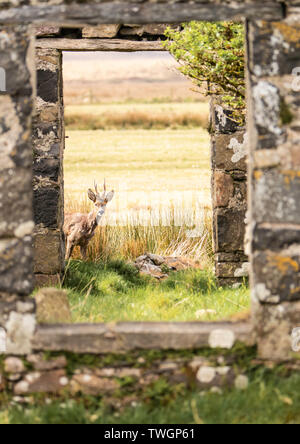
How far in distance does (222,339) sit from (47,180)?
3.88 m

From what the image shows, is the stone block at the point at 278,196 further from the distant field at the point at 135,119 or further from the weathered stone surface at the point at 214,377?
the distant field at the point at 135,119

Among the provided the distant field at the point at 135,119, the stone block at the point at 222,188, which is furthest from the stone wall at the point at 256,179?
the distant field at the point at 135,119

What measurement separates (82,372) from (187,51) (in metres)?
3.84

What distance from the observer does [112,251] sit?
368 inches

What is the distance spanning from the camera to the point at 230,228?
766 centimetres

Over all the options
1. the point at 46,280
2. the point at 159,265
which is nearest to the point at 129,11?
the point at 46,280

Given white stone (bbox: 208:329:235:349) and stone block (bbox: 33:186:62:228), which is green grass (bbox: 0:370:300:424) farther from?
stone block (bbox: 33:186:62:228)

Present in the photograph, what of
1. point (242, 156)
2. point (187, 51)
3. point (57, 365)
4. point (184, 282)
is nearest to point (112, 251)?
point (184, 282)

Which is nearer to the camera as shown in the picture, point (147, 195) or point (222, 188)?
point (222, 188)

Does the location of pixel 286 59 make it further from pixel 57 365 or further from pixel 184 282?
pixel 184 282

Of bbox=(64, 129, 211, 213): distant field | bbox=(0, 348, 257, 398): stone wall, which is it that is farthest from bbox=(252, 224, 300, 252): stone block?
bbox=(64, 129, 211, 213): distant field

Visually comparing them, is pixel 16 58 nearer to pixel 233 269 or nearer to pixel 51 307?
pixel 51 307
